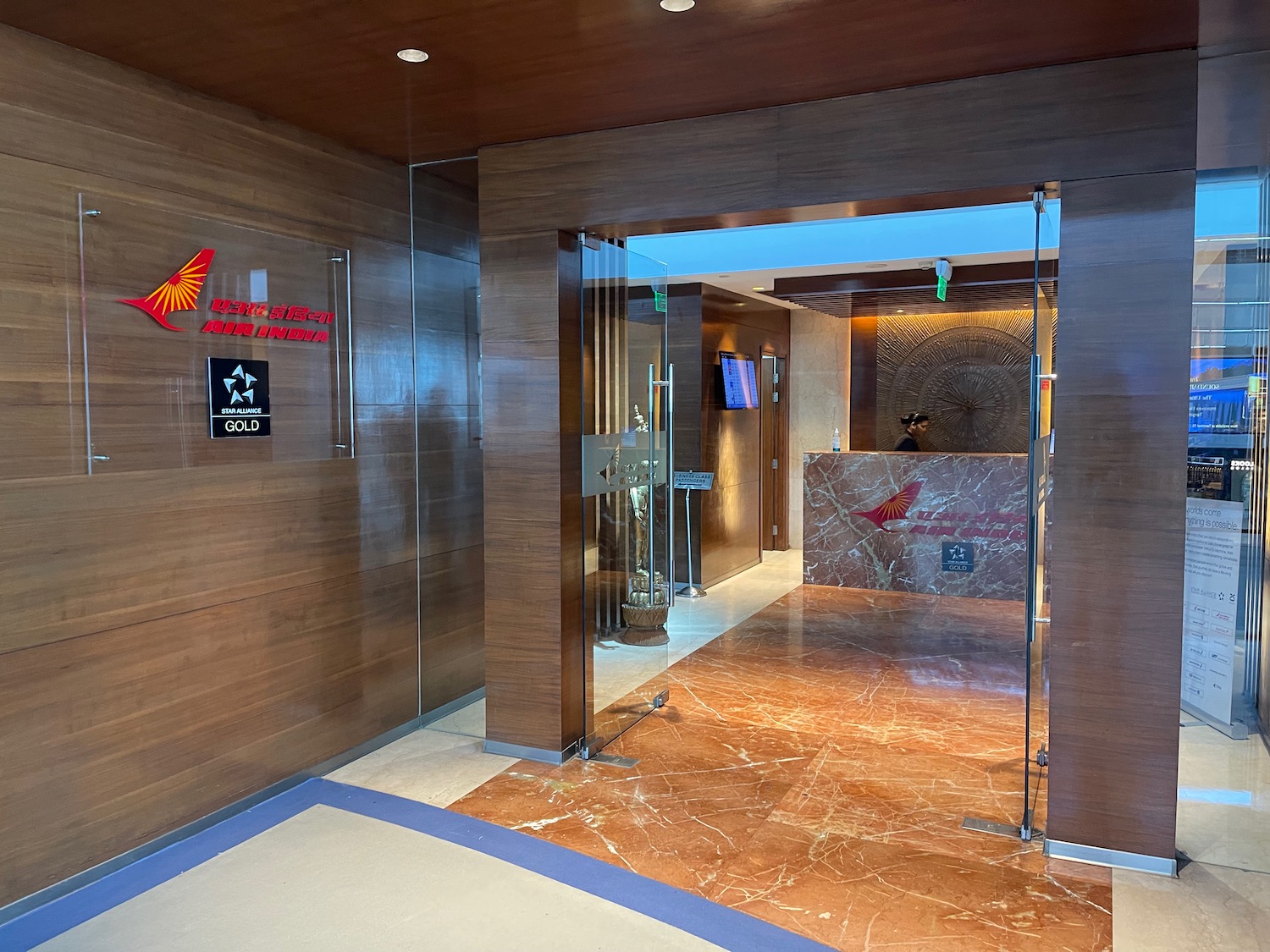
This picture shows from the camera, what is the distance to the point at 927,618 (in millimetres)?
7352

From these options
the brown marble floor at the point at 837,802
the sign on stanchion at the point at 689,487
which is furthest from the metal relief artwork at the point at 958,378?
the brown marble floor at the point at 837,802

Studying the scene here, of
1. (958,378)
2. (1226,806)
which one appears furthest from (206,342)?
(958,378)

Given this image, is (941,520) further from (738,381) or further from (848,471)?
(738,381)

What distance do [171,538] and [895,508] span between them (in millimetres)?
6530

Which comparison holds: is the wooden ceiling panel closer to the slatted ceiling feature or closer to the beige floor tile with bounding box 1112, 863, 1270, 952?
the beige floor tile with bounding box 1112, 863, 1270, 952

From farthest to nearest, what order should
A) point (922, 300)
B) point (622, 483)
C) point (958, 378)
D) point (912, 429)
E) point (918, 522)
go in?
point (958, 378) → point (912, 429) → point (922, 300) → point (918, 522) → point (622, 483)

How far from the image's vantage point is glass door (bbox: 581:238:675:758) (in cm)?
439

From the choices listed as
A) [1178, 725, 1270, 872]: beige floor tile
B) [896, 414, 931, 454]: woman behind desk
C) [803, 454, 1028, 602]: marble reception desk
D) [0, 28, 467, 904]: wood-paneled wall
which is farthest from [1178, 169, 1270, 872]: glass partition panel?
[896, 414, 931, 454]: woman behind desk

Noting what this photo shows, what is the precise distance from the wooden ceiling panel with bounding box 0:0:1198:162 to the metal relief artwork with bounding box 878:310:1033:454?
24.1 ft

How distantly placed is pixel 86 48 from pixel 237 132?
67 centimetres

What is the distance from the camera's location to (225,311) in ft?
12.0

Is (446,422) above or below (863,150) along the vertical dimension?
below

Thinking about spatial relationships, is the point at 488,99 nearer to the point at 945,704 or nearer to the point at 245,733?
the point at 245,733

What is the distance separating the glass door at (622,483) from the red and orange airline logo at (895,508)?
156 inches
